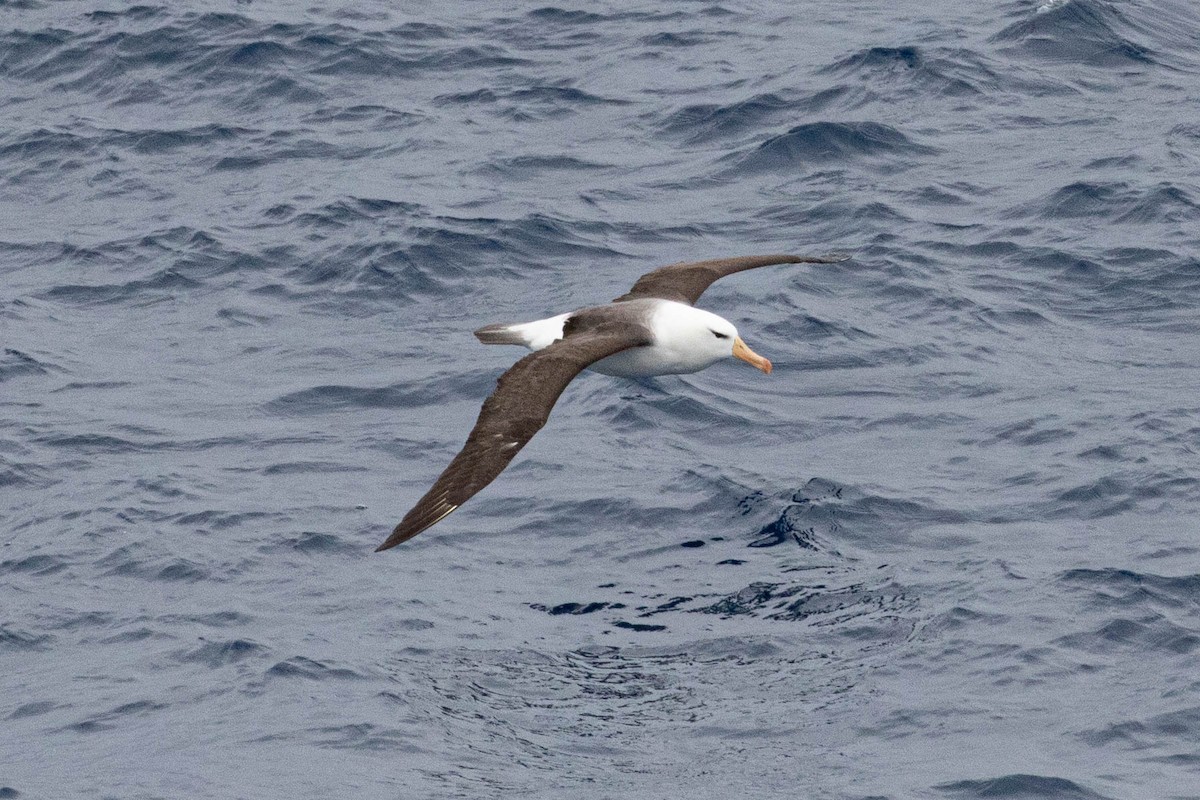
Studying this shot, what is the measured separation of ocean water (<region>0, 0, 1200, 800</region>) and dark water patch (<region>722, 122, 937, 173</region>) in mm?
60

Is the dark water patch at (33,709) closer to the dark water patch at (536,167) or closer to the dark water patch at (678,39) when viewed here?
the dark water patch at (536,167)

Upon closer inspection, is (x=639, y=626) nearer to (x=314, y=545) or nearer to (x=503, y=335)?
A: (x=503, y=335)

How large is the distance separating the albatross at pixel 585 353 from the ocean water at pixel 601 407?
55.4 inches

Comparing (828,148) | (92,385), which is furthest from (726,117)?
(92,385)

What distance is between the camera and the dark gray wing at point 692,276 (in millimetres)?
17266

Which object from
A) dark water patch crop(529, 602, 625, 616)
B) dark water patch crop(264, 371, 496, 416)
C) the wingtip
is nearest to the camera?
dark water patch crop(529, 602, 625, 616)

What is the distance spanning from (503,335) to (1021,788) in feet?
18.2

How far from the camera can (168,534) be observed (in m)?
16.2

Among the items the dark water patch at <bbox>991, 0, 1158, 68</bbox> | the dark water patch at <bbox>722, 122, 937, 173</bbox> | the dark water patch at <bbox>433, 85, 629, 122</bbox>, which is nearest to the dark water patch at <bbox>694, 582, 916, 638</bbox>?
the dark water patch at <bbox>722, 122, 937, 173</bbox>

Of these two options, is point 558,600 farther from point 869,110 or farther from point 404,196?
point 869,110

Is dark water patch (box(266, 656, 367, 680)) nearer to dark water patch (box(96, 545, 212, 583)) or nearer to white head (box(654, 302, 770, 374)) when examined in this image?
dark water patch (box(96, 545, 212, 583))

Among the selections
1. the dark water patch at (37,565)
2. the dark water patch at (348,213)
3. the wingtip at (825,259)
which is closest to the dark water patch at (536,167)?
the dark water patch at (348,213)

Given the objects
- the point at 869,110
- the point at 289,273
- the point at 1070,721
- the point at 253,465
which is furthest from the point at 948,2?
the point at 1070,721

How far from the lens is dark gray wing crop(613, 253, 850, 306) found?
56.6 ft
